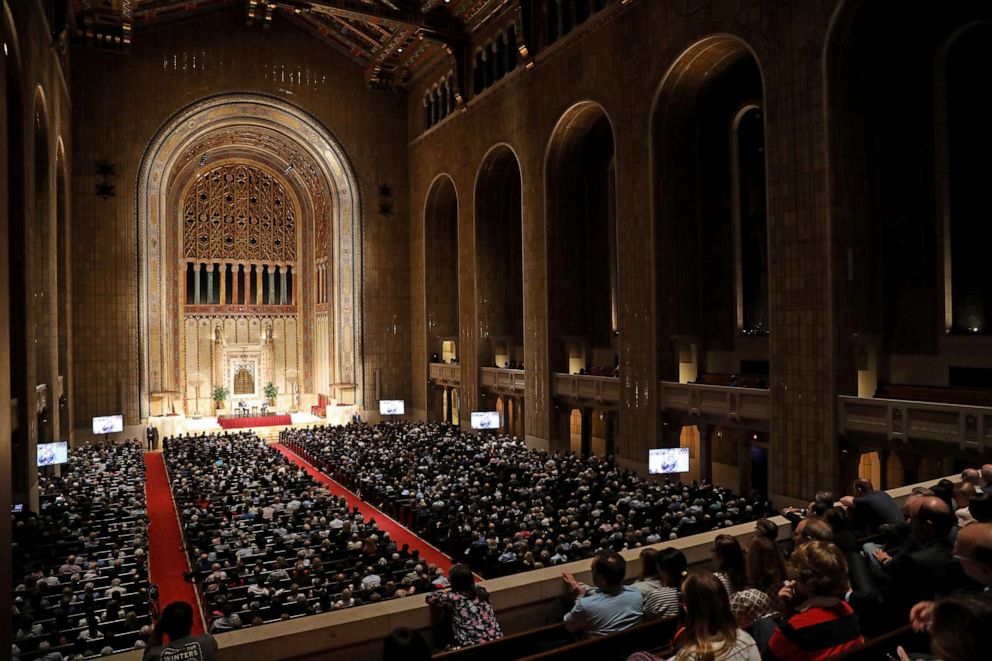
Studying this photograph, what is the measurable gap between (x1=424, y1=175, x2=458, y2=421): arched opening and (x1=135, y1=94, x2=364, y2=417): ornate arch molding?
141 inches

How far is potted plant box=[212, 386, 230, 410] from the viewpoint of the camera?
37750 millimetres

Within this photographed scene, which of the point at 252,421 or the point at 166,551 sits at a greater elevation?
the point at 252,421

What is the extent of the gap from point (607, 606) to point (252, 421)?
33019 mm

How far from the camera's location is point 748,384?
58.6 feet

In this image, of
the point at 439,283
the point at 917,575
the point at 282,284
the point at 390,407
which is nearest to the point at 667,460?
the point at 917,575

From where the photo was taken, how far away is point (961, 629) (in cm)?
228

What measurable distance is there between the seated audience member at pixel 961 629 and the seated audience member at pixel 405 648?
2.20 m

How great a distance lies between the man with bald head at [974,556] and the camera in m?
2.90

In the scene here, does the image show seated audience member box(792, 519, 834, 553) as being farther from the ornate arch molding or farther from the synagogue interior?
the ornate arch molding

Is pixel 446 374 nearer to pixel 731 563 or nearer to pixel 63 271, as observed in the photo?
pixel 63 271

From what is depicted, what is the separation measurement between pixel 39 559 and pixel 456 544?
732cm

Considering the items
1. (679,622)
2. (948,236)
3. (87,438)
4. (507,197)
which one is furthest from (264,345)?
(679,622)

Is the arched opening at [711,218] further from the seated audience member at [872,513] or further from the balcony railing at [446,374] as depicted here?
the seated audience member at [872,513]

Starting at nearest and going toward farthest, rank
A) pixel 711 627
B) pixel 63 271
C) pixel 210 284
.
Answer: pixel 711 627 → pixel 63 271 → pixel 210 284
